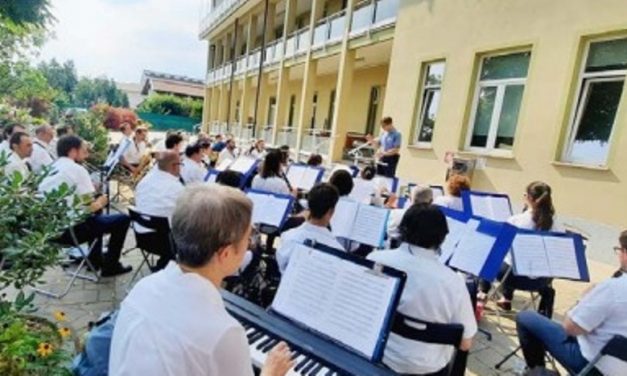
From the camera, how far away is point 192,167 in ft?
19.4

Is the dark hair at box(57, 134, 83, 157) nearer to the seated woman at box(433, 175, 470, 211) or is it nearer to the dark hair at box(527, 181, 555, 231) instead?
the seated woman at box(433, 175, 470, 211)

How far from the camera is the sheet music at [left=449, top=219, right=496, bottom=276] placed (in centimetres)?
323

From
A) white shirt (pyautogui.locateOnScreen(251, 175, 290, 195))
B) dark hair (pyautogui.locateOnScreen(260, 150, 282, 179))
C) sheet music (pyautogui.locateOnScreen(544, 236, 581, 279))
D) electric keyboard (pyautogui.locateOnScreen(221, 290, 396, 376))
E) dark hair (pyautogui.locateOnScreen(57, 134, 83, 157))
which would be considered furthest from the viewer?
dark hair (pyautogui.locateOnScreen(260, 150, 282, 179))

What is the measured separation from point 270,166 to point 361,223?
175 cm

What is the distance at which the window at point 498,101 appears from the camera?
795cm

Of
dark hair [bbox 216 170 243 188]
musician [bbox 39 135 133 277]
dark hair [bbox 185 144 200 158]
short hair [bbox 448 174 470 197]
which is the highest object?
short hair [bbox 448 174 470 197]

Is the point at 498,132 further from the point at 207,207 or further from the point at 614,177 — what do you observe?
the point at 207,207

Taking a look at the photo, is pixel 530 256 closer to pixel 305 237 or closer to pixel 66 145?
pixel 305 237

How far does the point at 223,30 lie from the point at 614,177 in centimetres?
2874

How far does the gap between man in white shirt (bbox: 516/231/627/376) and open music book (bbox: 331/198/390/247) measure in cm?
152

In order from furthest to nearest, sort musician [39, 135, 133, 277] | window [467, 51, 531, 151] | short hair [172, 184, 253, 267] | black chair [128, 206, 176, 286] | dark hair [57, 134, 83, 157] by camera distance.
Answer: window [467, 51, 531, 151]
dark hair [57, 134, 83, 157]
musician [39, 135, 133, 277]
black chair [128, 206, 176, 286]
short hair [172, 184, 253, 267]

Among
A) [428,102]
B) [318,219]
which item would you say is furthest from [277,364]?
[428,102]

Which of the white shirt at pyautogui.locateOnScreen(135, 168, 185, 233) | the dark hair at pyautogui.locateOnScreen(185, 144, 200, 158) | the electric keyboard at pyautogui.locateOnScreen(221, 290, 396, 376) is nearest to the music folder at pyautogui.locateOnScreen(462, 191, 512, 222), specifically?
the white shirt at pyautogui.locateOnScreen(135, 168, 185, 233)

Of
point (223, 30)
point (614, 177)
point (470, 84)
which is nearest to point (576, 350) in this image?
point (614, 177)
